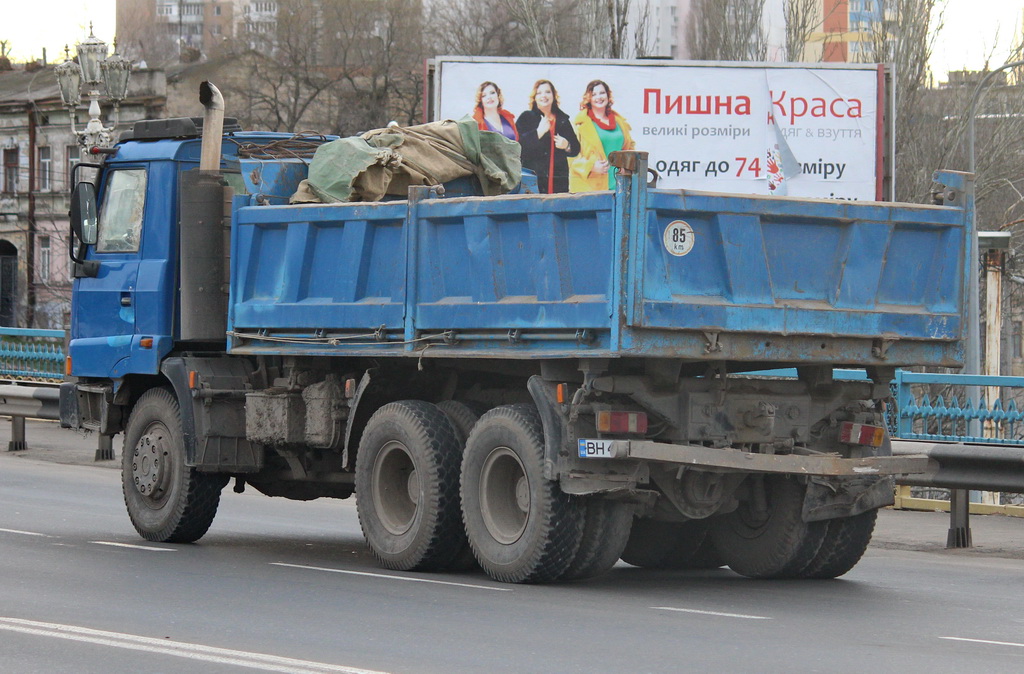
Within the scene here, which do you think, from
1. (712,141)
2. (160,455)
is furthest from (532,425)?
(712,141)

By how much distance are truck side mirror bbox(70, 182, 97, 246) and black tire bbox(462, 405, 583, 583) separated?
4237mm

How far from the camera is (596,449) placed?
924 centimetres

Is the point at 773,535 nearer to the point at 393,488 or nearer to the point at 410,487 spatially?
the point at 410,487

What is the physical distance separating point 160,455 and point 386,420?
241 centimetres

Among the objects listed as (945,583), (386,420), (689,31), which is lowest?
(945,583)

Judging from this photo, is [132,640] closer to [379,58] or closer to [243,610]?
[243,610]

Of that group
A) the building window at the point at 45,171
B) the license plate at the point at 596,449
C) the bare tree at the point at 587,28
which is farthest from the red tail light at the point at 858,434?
the building window at the point at 45,171

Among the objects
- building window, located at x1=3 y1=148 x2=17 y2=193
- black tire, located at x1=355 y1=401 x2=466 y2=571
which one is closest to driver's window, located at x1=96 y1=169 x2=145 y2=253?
black tire, located at x1=355 y1=401 x2=466 y2=571

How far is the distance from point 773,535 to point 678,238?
7.65ft

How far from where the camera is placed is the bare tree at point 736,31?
40.4m

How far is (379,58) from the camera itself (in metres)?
55.1

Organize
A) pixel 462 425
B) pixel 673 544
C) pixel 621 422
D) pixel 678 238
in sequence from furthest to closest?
1. pixel 673 544
2. pixel 462 425
3. pixel 621 422
4. pixel 678 238

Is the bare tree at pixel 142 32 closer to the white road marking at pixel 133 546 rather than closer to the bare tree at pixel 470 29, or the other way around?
the bare tree at pixel 470 29

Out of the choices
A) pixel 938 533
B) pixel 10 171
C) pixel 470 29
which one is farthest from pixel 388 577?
pixel 10 171
